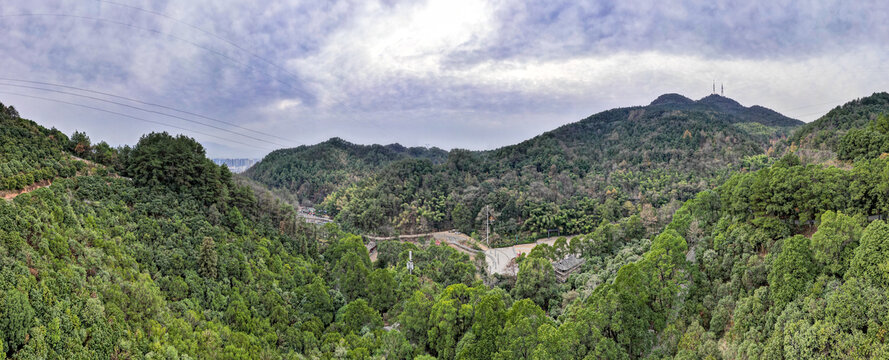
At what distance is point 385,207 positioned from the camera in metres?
56.5

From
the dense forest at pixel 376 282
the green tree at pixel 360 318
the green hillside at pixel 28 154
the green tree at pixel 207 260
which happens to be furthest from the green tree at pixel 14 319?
the green tree at pixel 360 318

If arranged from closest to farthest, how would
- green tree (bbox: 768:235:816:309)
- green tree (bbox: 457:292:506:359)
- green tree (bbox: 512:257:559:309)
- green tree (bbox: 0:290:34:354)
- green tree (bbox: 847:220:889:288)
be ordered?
green tree (bbox: 0:290:34:354)
green tree (bbox: 847:220:889:288)
green tree (bbox: 768:235:816:309)
green tree (bbox: 457:292:506:359)
green tree (bbox: 512:257:559:309)

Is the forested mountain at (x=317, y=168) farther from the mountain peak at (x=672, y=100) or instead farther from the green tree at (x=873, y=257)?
the mountain peak at (x=672, y=100)

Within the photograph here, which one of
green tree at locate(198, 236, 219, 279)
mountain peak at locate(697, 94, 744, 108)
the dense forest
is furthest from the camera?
mountain peak at locate(697, 94, 744, 108)

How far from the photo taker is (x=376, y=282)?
76.6 ft

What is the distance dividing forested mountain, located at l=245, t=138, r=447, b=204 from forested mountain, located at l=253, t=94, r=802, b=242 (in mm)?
809

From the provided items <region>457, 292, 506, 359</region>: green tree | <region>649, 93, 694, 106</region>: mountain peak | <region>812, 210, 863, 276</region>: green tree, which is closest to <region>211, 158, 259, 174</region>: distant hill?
<region>457, 292, 506, 359</region>: green tree

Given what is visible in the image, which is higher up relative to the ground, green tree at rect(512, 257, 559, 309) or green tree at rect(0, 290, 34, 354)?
green tree at rect(0, 290, 34, 354)

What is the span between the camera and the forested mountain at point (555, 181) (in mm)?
53250

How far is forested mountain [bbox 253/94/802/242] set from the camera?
53.2m

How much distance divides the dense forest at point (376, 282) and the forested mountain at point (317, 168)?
57.4 metres

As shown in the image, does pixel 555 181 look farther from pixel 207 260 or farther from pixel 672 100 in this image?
pixel 672 100

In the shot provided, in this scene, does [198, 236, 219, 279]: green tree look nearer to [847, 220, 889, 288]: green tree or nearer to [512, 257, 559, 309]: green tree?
[512, 257, 559, 309]: green tree

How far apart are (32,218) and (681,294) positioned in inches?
1001
